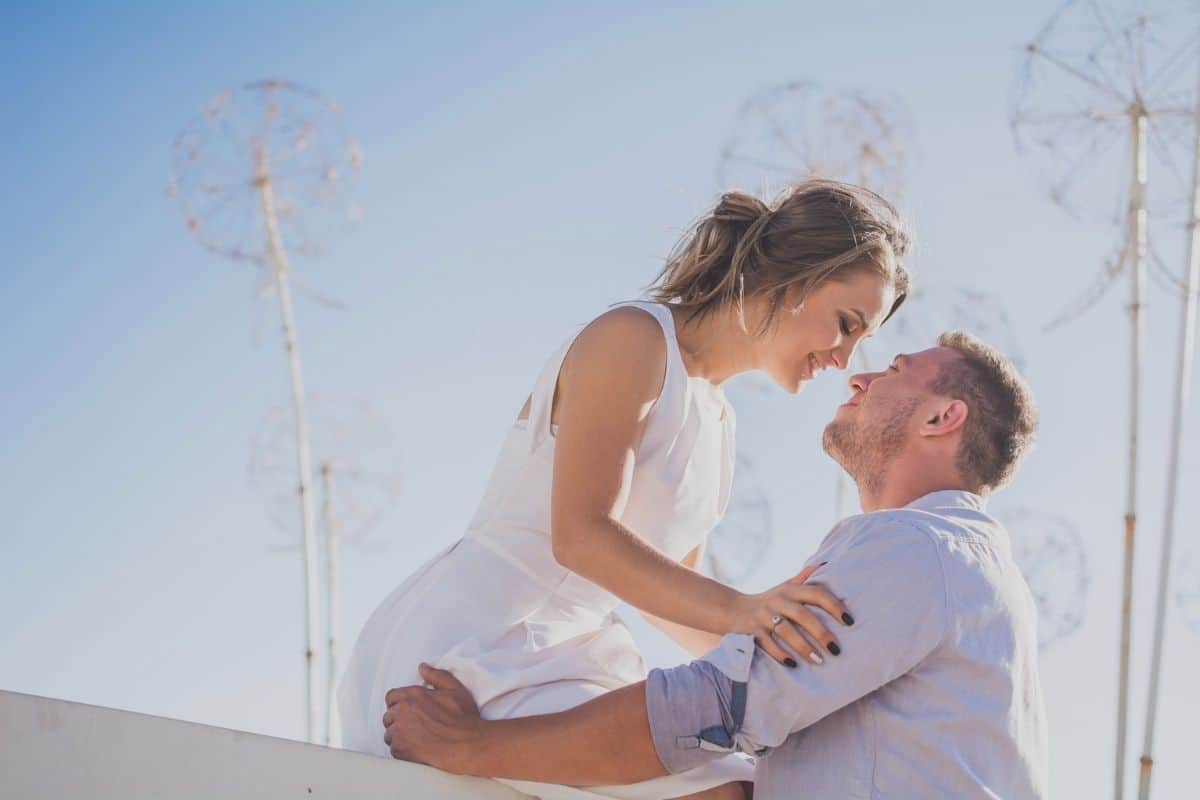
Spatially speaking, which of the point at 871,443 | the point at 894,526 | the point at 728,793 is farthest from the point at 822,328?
the point at 728,793

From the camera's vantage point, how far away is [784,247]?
103 inches

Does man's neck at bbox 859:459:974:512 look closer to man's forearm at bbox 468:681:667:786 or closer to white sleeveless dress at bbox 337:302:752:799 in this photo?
white sleeveless dress at bbox 337:302:752:799

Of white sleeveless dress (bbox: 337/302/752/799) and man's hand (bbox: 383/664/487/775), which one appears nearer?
man's hand (bbox: 383/664/487/775)

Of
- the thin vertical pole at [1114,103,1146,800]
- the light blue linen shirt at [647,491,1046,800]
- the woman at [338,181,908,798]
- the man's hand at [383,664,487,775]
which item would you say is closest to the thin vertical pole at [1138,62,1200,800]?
the thin vertical pole at [1114,103,1146,800]

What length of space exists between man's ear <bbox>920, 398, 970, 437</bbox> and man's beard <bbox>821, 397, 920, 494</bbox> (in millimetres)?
35

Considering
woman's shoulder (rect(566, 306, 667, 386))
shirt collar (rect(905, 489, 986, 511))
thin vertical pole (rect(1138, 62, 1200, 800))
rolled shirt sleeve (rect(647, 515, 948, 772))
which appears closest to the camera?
rolled shirt sleeve (rect(647, 515, 948, 772))

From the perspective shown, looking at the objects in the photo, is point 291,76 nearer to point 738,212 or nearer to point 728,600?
point 738,212

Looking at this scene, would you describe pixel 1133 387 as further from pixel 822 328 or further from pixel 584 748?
pixel 584 748

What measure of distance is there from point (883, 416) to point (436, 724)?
0.96 metres

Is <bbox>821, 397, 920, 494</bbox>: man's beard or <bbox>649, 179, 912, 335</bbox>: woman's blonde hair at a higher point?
<bbox>649, 179, 912, 335</bbox>: woman's blonde hair

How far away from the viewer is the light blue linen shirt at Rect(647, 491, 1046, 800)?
199cm

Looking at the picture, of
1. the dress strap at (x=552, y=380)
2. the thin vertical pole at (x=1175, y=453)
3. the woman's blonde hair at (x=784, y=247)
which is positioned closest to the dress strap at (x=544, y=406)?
the dress strap at (x=552, y=380)

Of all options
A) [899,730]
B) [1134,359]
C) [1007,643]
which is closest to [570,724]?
[899,730]

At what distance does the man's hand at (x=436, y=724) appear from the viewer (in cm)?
210
